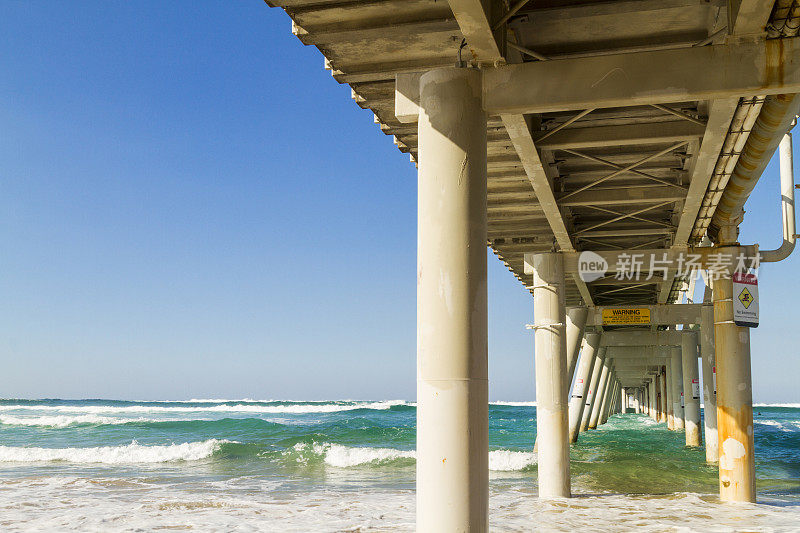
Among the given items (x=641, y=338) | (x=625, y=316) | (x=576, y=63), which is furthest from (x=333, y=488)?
(x=641, y=338)

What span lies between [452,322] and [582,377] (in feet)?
66.3

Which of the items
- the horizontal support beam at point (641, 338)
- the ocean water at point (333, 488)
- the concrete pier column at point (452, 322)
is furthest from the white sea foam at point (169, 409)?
the concrete pier column at point (452, 322)

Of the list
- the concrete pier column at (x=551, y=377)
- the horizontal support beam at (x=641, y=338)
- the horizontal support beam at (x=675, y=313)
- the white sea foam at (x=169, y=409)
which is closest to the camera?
the concrete pier column at (x=551, y=377)

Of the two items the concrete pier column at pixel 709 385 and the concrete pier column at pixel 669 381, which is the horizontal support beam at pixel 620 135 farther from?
the concrete pier column at pixel 669 381

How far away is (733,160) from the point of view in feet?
27.5

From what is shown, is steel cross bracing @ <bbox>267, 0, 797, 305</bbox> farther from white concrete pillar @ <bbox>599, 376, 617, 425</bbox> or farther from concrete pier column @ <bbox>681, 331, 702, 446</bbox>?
white concrete pillar @ <bbox>599, 376, 617, 425</bbox>

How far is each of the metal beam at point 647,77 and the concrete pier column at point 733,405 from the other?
6008mm

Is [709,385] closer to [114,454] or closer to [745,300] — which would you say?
[745,300]

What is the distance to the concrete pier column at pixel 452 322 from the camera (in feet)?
16.5

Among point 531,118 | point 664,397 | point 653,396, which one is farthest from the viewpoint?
point 653,396

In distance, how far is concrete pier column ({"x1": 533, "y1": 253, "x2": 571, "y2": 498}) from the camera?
11.4 m

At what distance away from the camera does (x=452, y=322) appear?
16.7 feet

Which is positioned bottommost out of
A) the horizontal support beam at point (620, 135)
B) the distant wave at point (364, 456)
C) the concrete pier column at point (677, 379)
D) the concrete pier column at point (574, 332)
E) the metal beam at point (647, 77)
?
the distant wave at point (364, 456)

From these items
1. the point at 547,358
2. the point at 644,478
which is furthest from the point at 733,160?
the point at 644,478
